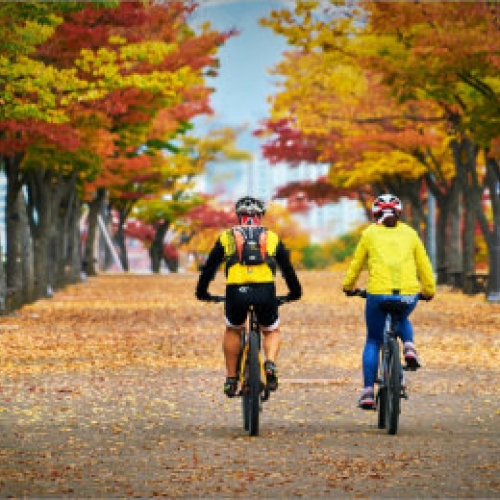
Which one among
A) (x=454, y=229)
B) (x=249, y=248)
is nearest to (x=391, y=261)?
(x=249, y=248)

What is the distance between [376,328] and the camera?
1276cm

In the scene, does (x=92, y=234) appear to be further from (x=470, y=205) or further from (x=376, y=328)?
(x=376, y=328)

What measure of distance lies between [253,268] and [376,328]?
1240 mm

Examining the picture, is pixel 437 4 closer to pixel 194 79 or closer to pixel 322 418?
pixel 194 79

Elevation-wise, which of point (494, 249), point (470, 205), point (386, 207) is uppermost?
point (470, 205)

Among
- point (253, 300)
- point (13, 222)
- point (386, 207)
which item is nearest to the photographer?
point (253, 300)

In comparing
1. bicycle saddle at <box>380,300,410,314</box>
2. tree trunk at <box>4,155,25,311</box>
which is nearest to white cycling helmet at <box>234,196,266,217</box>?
Result: bicycle saddle at <box>380,300,410,314</box>

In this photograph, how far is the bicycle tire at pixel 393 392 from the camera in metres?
12.0

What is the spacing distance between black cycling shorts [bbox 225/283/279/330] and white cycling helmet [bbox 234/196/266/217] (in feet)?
2.00

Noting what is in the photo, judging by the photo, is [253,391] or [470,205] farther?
[470,205]

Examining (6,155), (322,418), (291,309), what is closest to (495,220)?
(291,309)

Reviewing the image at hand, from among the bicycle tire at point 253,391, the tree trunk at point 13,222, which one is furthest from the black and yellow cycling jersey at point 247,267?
the tree trunk at point 13,222

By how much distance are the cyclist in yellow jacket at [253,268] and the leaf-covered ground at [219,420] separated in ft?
2.85

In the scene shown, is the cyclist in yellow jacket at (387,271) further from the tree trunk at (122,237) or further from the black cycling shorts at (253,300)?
the tree trunk at (122,237)
